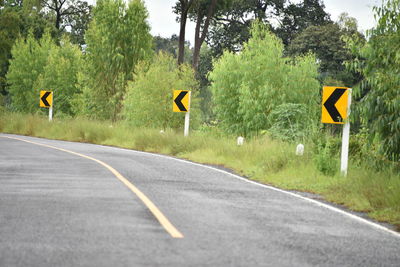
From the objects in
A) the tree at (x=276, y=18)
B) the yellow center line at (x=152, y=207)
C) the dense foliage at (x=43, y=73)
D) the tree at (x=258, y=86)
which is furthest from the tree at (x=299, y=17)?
the yellow center line at (x=152, y=207)

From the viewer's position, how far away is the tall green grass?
10.9m

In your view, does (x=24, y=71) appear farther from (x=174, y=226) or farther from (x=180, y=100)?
(x=174, y=226)

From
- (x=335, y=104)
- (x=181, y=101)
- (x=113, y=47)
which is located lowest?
(x=335, y=104)

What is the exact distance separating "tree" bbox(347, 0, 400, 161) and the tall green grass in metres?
0.83

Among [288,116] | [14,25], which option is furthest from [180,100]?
[14,25]

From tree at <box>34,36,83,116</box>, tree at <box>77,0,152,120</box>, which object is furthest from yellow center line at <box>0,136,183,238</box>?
tree at <box>34,36,83,116</box>

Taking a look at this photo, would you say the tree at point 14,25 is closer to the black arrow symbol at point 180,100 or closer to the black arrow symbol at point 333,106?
the black arrow symbol at point 180,100

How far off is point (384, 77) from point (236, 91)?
17.8 meters

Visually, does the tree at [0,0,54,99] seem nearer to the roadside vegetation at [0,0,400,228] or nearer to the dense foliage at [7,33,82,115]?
the roadside vegetation at [0,0,400,228]

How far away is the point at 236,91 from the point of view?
1132 inches

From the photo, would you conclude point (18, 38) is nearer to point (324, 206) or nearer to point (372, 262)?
point (324, 206)

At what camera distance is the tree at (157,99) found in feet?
96.8

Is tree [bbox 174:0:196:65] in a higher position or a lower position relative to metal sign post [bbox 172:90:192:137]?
higher

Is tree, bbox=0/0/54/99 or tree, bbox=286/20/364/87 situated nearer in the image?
tree, bbox=286/20/364/87
